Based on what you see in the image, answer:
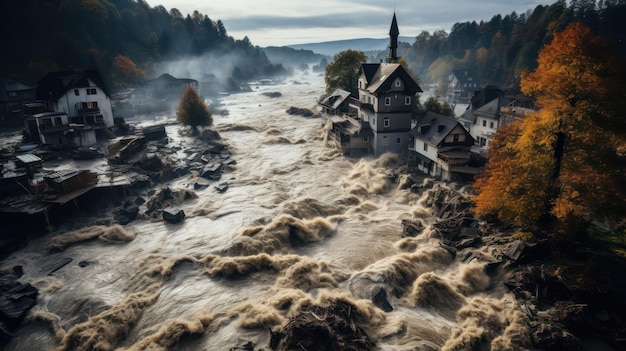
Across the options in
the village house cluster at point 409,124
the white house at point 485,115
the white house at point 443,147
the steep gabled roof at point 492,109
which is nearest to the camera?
the white house at point 443,147

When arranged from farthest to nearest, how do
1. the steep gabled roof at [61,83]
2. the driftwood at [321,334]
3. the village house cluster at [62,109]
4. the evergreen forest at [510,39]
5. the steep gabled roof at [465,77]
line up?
the steep gabled roof at [465,77] → the evergreen forest at [510,39] → the steep gabled roof at [61,83] → the village house cluster at [62,109] → the driftwood at [321,334]

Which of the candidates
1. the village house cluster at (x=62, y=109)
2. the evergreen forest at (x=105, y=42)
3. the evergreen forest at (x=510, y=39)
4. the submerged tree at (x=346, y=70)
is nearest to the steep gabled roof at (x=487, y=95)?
the evergreen forest at (x=510, y=39)

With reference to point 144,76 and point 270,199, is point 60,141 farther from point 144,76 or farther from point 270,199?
point 144,76

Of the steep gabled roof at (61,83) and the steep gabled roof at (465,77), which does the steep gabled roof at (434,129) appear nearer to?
the steep gabled roof at (61,83)

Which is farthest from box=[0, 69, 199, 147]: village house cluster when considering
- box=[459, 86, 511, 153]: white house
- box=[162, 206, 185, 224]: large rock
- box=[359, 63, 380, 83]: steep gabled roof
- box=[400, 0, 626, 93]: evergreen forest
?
box=[400, 0, 626, 93]: evergreen forest

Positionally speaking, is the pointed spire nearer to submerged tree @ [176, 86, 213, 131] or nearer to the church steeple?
the church steeple

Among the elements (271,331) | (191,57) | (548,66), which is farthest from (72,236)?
(191,57)

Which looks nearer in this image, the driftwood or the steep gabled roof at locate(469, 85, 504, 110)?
the driftwood
